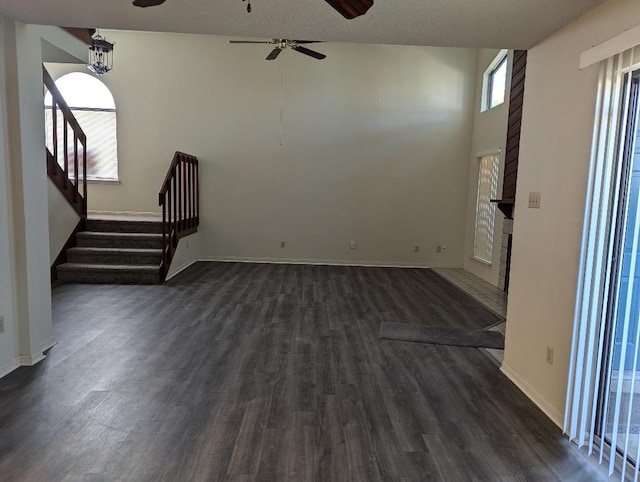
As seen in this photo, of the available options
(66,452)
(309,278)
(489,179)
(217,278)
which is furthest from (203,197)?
(66,452)

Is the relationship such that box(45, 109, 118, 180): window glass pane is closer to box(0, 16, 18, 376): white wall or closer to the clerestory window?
box(0, 16, 18, 376): white wall

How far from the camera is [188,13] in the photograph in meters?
2.52

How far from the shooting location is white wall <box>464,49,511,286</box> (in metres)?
6.30

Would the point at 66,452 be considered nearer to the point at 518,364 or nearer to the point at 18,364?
the point at 18,364

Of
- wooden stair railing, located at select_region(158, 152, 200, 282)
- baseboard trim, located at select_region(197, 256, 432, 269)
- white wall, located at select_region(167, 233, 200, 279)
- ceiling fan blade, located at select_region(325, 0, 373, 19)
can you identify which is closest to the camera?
ceiling fan blade, located at select_region(325, 0, 373, 19)

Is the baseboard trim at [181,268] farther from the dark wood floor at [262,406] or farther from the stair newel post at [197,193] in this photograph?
the dark wood floor at [262,406]

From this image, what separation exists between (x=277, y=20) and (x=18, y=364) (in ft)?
9.43

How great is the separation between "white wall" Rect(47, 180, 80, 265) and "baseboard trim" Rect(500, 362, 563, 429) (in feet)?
18.0

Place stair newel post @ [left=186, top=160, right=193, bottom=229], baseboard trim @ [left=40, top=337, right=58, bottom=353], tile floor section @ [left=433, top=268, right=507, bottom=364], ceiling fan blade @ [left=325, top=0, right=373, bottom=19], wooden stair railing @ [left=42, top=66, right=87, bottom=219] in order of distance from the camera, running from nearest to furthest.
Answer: ceiling fan blade @ [left=325, top=0, right=373, bottom=19] < baseboard trim @ [left=40, top=337, right=58, bottom=353] < tile floor section @ [left=433, top=268, right=507, bottom=364] < wooden stair railing @ [left=42, top=66, right=87, bottom=219] < stair newel post @ [left=186, top=160, right=193, bottom=229]

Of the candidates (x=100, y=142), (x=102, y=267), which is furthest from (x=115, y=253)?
(x=100, y=142)

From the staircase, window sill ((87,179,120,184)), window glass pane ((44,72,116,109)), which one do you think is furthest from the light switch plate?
window glass pane ((44,72,116,109))

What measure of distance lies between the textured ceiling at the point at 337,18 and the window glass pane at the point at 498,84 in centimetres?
397

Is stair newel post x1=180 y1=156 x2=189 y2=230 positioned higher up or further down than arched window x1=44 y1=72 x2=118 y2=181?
further down

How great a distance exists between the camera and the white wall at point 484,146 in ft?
20.7
